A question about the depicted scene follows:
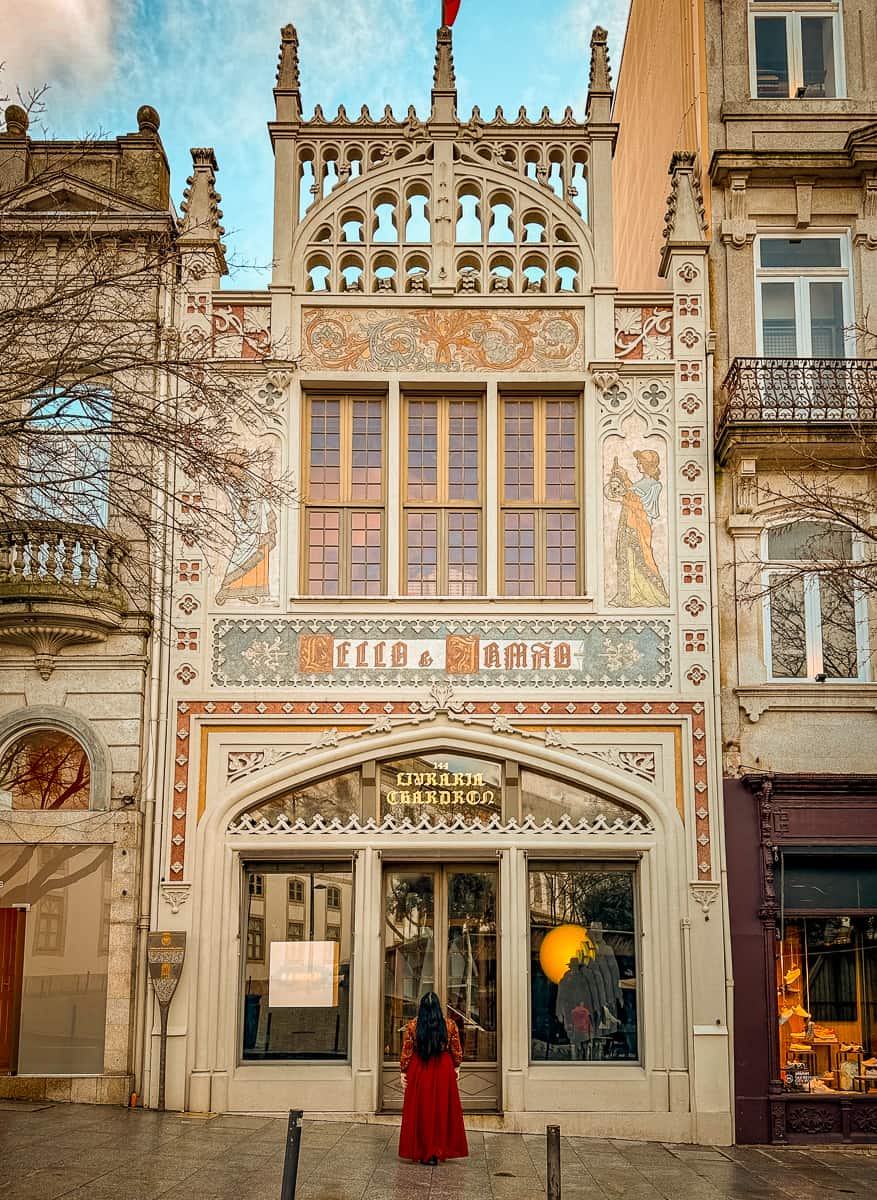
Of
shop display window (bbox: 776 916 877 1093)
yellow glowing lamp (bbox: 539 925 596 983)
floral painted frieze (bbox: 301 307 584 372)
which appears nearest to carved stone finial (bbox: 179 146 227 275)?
floral painted frieze (bbox: 301 307 584 372)

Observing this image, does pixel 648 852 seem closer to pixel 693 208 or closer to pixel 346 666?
pixel 346 666

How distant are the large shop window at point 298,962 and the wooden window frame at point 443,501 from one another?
3893 mm

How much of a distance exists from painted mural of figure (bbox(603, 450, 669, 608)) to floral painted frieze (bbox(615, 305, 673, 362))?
54.2 inches

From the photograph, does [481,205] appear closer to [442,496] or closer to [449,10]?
[449,10]

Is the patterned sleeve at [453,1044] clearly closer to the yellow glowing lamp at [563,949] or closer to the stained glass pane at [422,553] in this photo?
the yellow glowing lamp at [563,949]

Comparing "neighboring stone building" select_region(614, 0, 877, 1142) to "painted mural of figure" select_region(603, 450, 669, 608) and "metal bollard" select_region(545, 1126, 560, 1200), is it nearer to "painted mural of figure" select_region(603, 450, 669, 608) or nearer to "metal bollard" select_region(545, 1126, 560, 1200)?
"painted mural of figure" select_region(603, 450, 669, 608)

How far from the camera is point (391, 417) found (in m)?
18.0

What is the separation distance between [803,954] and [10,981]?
32.1 feet

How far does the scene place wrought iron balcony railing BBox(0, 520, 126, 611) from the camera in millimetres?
16578

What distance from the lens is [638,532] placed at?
1767cm

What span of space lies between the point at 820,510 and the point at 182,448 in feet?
27.6

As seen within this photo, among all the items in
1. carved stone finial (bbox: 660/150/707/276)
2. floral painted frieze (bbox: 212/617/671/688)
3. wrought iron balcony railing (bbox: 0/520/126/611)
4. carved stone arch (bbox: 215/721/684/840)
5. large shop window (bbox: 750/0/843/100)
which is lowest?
carved stone arch (bbox: 215/721/684/840)

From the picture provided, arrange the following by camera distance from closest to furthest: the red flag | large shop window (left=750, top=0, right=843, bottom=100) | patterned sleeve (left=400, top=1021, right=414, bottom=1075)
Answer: patterned sleeve (left=400, top=1021, right=414, bottom=1075) < large shop window (left=750, top=0, right=843, bottom=100) < the red flag

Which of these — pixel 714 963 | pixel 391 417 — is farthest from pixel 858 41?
pixel 714 963
